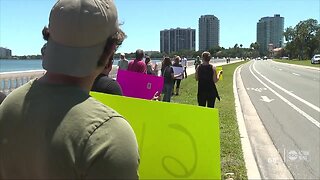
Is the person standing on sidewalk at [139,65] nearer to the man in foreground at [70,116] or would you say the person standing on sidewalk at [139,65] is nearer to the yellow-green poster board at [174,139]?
the yellow-green poster board at [174,139]

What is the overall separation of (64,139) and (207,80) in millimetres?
8461

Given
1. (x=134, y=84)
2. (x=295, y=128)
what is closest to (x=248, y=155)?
(x=134, y=84)

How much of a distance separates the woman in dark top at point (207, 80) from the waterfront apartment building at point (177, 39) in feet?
173

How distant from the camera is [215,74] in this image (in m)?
9.66

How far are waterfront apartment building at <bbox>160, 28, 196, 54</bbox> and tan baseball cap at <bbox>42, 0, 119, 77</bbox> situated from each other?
6092 cm

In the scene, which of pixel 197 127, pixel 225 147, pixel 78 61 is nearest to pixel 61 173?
pixel 78 61

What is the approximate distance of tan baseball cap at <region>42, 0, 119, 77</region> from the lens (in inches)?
58.2

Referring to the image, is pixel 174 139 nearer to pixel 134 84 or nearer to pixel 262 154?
pixel 134 84

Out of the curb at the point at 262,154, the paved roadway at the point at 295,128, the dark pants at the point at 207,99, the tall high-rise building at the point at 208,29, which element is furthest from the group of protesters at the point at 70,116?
the tall high-rise building at the point at 208,29

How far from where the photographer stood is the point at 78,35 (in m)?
1.47

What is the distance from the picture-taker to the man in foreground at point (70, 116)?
134cm

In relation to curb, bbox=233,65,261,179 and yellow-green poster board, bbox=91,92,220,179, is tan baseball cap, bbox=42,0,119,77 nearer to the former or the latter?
A: yellow-green poster board, bbox=91,92,220,179

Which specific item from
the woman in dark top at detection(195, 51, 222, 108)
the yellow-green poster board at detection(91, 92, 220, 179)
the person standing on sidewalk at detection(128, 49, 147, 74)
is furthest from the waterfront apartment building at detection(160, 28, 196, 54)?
the yellow-green poster board at detection(91, 92, 220, 179)

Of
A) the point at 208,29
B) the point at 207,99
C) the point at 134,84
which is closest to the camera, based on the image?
the point at 134,84
